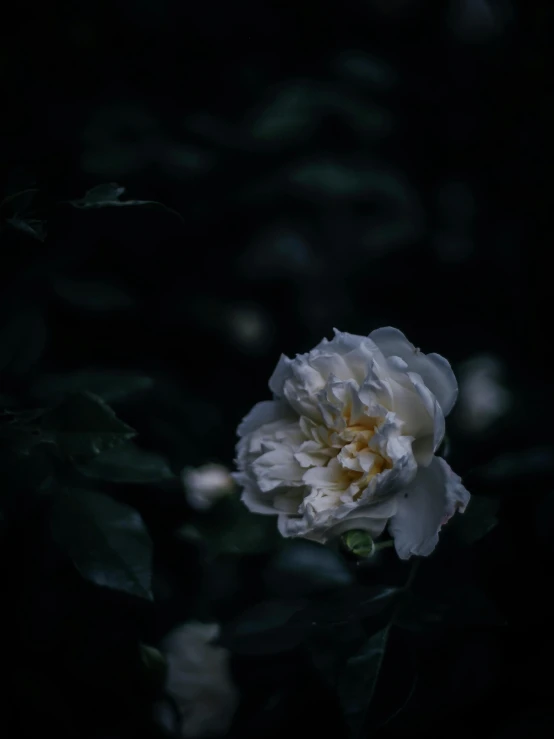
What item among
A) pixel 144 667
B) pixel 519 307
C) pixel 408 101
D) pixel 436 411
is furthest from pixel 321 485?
pixel 408 101

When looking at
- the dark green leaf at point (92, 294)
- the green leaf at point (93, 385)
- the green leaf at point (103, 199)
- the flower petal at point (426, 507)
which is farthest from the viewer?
the dark green leaf at point (92, 294)

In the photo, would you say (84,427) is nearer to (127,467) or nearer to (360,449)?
(127,467)

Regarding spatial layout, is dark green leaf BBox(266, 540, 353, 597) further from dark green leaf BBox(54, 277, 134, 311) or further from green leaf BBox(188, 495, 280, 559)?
dark green leaf BBox(54, 277, 134, 311)

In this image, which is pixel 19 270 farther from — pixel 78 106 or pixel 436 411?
pixel 436 411

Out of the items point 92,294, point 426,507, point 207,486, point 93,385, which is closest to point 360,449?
point 426,507

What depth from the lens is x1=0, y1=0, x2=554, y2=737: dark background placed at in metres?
0.89

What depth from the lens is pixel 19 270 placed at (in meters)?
0.92

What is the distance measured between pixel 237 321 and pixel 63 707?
458mm

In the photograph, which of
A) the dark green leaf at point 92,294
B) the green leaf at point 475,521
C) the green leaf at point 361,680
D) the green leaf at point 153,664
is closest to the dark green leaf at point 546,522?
the green leaf at point 475,521

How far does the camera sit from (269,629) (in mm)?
685

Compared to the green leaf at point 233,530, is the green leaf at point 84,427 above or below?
above

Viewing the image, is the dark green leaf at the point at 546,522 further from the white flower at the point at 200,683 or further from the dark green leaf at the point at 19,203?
the dark green leaf at the point at 19,203

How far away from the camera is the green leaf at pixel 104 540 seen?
2.12ft

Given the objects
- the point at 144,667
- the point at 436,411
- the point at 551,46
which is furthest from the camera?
the point at 551,46
